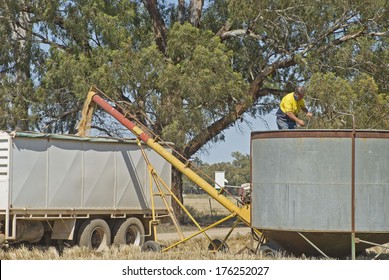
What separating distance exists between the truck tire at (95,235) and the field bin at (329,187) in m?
6.16

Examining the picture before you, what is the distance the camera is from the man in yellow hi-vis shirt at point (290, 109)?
17.8 m

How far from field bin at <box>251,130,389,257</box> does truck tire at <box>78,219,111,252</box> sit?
6.16 meters

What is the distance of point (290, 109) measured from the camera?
17859 millimetres

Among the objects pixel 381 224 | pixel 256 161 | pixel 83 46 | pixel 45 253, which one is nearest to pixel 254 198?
pixel 256 161

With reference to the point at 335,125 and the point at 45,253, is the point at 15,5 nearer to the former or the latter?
the point at 335,125

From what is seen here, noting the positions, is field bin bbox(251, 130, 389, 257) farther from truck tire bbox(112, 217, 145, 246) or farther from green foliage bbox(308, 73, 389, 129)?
green foliage bbox(308, 73, 389, 129)

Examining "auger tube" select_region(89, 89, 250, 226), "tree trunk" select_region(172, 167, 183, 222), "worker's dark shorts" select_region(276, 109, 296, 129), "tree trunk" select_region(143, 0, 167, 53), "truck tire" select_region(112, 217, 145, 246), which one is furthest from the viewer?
"tree trunk" select_region(172, 167, 183, 222)

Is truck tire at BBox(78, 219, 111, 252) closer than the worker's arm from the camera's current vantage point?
No

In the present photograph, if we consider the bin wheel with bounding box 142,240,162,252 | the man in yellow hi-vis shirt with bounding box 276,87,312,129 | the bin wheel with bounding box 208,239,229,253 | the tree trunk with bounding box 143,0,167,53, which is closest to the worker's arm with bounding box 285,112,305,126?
the man in yellow hi-vis shirt with bounding box 276,87,312,129

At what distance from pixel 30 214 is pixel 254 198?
5673 millimetres

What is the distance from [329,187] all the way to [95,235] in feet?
25.7

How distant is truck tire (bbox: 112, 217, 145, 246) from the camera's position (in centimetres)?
2208

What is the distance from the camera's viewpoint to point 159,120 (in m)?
31.8

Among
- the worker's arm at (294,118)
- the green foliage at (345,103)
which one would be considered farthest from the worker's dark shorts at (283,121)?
the green foliage at (345,103)
